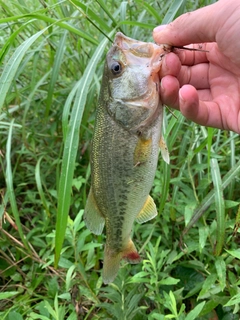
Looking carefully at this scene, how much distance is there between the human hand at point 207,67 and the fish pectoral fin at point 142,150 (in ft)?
0.64

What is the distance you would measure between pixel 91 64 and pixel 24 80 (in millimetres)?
1501

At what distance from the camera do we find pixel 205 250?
196 centimetres

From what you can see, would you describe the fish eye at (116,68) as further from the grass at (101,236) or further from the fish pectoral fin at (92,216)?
the fish pectoral fin at (92,216)

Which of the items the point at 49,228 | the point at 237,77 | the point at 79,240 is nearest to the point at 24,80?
the point at 49,228

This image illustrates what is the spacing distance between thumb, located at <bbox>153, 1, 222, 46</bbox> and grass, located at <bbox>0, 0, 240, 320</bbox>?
0.38m

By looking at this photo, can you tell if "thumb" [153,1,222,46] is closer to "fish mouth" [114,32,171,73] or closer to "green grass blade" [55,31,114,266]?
"fish mouth" [114,32,171,73]

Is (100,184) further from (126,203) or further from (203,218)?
(203,218)

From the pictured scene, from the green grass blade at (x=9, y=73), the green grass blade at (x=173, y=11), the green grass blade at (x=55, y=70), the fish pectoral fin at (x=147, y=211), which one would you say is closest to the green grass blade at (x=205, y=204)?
the fish pectoral fin at (x=147, y=211)

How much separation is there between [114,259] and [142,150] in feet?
1.81

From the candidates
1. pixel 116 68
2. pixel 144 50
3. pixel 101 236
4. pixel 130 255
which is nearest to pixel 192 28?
pixel 144 50

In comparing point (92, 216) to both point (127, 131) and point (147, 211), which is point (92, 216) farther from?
point (127, 131)

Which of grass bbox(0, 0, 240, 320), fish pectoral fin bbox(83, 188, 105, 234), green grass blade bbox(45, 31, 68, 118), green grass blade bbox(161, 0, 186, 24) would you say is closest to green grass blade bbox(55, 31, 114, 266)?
grass bbox(0, 0, 240, 320)

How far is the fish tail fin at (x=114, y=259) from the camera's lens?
65.4 inches

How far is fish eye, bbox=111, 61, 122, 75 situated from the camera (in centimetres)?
147
